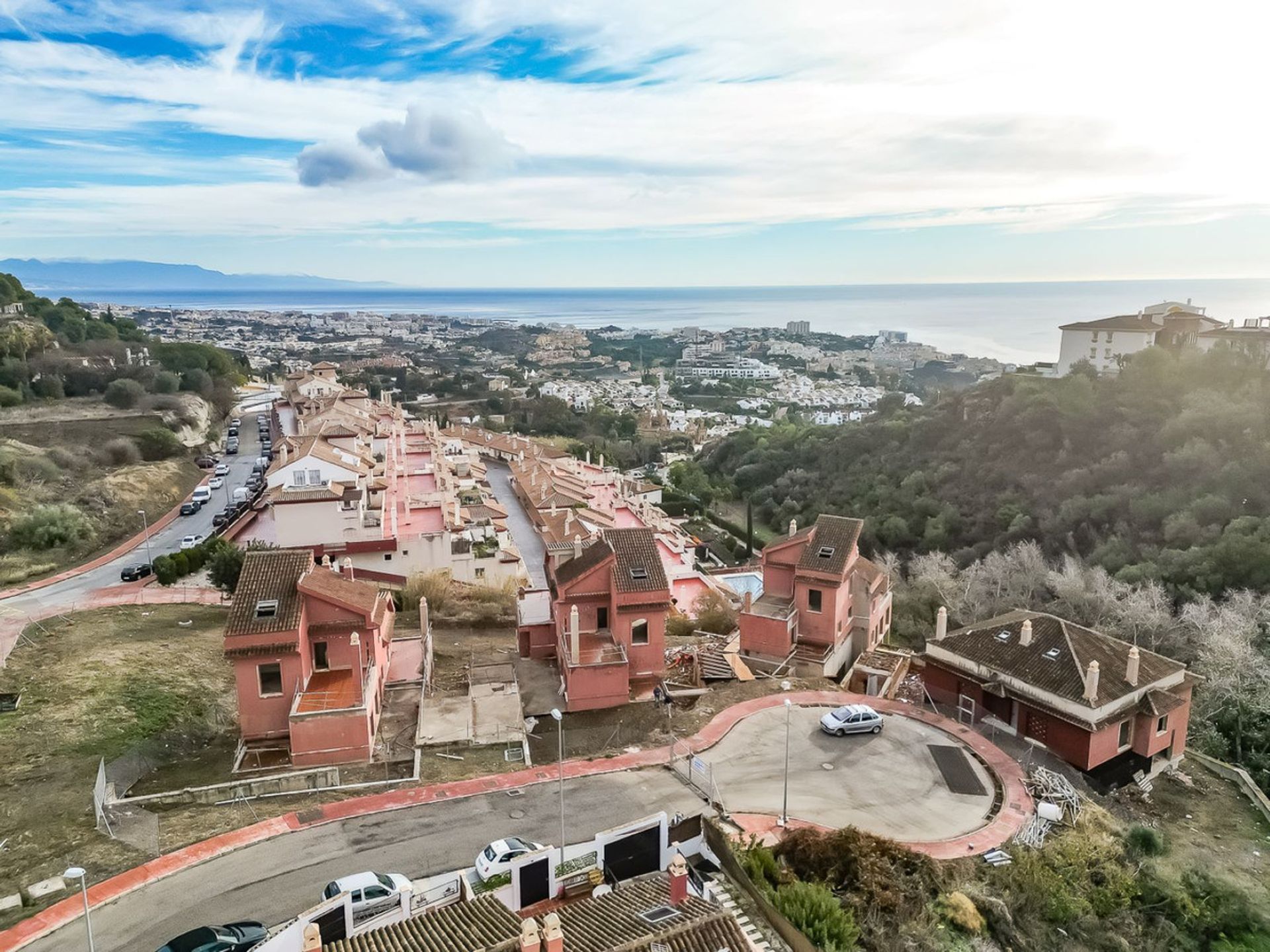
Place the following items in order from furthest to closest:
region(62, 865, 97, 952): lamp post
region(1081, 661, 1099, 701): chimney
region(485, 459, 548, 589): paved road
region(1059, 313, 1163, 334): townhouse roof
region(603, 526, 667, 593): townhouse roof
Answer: region(1059, 313, 1163, 334): townhouse roof, region(485, 459, 548, 589): paved road, region(603, 526, 667, 593): townhouse roof, region(1081, 661, 1099, 701): chimney, region(62, 865, 97, 952): lamp post

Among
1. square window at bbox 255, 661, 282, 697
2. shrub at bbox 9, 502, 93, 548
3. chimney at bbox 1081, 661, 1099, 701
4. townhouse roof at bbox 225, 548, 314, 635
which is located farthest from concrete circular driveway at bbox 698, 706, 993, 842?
shrub at bbox 9, 502, 93, 548

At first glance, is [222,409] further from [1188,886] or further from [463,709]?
[1188,886]

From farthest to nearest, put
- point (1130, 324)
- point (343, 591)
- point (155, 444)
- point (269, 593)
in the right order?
point (1130, 324) → point (155, 444) → point (343, 591) → point (269, 593)

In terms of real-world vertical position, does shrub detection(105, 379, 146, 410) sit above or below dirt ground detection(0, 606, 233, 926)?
above

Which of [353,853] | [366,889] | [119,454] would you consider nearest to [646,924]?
[366,889]

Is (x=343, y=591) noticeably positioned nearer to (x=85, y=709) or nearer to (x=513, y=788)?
(x=85, y=709)

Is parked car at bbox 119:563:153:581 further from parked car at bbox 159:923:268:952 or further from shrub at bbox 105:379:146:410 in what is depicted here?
shrub at bbox 105:379:146:410

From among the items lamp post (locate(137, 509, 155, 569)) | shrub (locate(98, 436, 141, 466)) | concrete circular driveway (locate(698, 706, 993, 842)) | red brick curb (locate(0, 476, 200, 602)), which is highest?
shrub (locate(98, 436, 141, 466))
